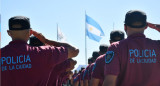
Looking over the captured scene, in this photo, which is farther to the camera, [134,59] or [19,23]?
[19,23]

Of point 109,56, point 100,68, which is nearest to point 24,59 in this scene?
point 109,56

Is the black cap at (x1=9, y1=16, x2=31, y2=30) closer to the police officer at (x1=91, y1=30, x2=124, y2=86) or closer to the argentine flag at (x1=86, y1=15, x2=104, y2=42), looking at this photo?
the police officer at (x1=91, y1=30, x2=124, y2=86)

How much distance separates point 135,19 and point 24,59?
1229 millimetres

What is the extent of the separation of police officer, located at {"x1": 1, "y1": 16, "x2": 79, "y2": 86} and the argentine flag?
1638cm

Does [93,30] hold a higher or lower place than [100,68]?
higher

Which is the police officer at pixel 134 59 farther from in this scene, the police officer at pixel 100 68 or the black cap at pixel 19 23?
the police officer at pixel 100 68

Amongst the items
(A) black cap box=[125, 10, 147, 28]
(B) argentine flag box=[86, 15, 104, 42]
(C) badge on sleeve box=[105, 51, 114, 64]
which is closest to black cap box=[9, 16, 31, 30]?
(C) badge on sleeve box=[105, 51, 114, 64]

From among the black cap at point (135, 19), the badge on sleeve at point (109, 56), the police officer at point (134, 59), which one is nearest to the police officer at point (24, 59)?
the badge on sleeve at point (109, 56)

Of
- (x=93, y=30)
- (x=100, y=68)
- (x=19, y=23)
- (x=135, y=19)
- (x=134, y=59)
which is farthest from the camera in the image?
(x=93, y=30)

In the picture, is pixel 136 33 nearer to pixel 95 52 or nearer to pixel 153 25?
pixel 153 25

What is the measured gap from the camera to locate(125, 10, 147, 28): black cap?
3.07 metres

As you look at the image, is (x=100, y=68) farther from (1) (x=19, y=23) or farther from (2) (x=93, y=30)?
(2) (x=93, y=30)

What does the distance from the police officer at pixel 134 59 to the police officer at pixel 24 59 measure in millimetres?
617

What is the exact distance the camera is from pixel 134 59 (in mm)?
2945
